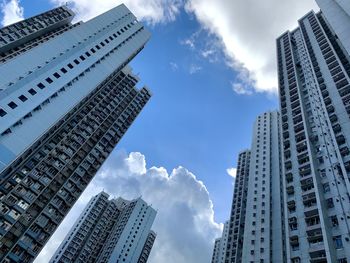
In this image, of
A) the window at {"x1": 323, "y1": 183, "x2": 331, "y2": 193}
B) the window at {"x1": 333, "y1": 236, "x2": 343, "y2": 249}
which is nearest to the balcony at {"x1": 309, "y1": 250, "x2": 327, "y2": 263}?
the window at {"x1": 333, "y1": 236, "x2": 343, "y2": 249}

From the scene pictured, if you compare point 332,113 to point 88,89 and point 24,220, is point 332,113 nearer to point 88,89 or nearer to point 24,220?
point 88,89

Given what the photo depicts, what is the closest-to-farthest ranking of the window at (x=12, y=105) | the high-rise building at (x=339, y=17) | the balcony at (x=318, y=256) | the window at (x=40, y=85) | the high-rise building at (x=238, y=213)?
1. the balcony at (x=318, y=256)
2. the window at (x=12, y=105)
3. the window at (x=40, y=85)
4. the high-rise building at (x=339, y=17)
5. the high-rise building at (x=238, y=213)

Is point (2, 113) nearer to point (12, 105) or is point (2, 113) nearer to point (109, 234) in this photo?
point (12, 105)

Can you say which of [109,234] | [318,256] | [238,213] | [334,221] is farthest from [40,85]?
[109,234]

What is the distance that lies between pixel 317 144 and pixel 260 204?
26947mm

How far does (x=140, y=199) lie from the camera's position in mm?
113375

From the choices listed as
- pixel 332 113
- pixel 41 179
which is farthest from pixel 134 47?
pixel 332 113

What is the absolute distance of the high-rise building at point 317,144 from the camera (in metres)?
35.8

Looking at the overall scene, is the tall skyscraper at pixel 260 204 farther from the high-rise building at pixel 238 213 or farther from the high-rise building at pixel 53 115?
the high-rise building at pixel 53 115

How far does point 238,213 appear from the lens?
78.7 m

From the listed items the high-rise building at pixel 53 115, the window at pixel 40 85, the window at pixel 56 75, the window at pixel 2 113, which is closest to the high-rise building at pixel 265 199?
the high-rise building at pixel 53 115

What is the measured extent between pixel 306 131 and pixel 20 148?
39825 millimetres

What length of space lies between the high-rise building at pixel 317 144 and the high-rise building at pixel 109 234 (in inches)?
2605

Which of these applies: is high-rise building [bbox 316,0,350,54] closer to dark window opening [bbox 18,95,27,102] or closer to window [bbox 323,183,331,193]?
window [bbox 323,183,331,193]
